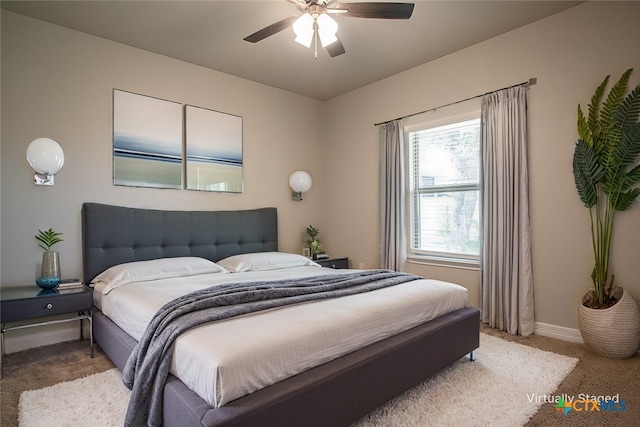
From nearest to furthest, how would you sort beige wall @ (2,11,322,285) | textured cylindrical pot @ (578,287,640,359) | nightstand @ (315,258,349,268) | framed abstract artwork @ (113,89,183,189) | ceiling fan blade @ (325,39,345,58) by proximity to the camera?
textured cylindrical pot @ (578,287,640,359) → ceiling fan blade @ (325,39,345,58) → beige wall @ (2,11,322,285) → framed abstract artwork @ (113,89,183,189) → nightstand @ (315,258,349,268)

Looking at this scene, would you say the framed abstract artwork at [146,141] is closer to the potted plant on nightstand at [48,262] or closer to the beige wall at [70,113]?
the beige wall at [70,113]

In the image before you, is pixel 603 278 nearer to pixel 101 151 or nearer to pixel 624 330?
Answer: pixel 624 330

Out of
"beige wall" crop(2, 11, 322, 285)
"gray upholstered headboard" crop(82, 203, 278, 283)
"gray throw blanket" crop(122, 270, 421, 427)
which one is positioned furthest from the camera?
"gray upholstered headboard" crop(82, 203, 278, 283)

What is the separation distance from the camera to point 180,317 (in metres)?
1.67

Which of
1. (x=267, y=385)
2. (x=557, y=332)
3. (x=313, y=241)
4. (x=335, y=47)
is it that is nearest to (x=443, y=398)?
(x=267, y=385)

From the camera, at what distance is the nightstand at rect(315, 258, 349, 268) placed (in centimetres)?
412

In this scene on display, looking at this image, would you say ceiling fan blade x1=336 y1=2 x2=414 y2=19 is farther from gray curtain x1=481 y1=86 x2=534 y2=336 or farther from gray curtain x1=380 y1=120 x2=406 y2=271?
gray curtain x1=380 y1=120 x2=406 y2=271

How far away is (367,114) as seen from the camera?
4.36m

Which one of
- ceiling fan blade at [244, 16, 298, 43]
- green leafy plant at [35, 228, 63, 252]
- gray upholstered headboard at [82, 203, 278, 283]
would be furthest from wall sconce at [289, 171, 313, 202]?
green leafy plant at [35, 228, 63, 252]

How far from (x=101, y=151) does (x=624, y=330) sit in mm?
4427

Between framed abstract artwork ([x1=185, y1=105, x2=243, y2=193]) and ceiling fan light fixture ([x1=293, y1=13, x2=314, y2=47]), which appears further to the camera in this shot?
framed abstract artwork ([x1=185, y1=105, x2=243, y2=193])

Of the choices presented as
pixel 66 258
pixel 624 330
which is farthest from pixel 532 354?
pixel 66 258

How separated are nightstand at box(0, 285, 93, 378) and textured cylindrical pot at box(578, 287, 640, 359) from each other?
12.4 feet

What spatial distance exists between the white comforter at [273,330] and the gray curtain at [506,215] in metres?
0.83
